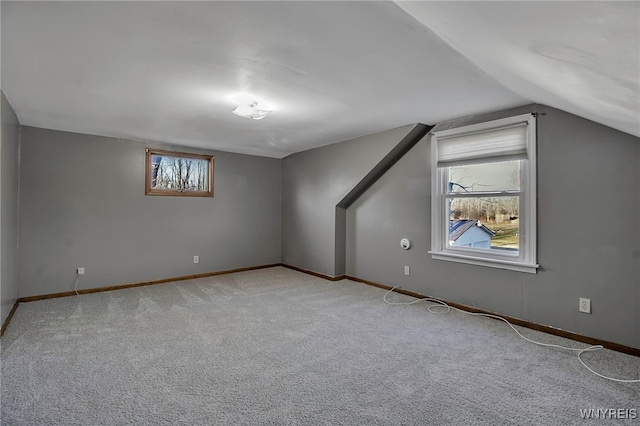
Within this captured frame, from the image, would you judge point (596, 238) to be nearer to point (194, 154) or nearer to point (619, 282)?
point (619, 282)

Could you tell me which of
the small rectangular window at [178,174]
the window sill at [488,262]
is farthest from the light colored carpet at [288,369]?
the small rectangular window at [178,174]

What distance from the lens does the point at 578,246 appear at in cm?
282

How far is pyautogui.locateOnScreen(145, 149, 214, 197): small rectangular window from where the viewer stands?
4840 millimetres

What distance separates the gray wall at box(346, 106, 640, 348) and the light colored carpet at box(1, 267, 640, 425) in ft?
0.88

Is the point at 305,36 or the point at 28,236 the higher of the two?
the point at 305,36

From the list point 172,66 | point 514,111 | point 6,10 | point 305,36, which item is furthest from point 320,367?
point 514,111

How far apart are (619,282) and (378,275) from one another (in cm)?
260

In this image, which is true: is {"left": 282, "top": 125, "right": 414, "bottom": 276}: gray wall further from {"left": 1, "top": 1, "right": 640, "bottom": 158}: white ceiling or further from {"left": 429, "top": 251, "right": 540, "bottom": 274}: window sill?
{"left": 429, "top": 251, "right": 540, "bottom": 274}: window sill

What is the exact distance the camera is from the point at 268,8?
160 centimetres

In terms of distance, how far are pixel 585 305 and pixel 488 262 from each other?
86 cm

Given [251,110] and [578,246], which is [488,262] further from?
[251,110]

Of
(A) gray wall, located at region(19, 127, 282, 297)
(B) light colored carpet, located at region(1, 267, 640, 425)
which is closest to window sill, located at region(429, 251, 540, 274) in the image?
(B) light colored carpet, located at region(1, 267, 640, 425)

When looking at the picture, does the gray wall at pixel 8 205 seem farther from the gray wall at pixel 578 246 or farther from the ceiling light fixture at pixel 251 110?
the gray wall at pixel 578 246

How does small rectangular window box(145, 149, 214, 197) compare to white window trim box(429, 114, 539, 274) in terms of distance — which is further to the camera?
small rectangular window box(145, 149, 214, 197)
